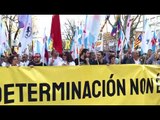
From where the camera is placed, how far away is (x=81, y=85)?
8695mm

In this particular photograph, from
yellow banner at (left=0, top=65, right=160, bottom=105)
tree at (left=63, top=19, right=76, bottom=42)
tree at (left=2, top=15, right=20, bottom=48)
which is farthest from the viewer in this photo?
tree at (left=63, top=19, right=76, bottom=42)

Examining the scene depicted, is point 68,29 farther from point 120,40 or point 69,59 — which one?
point 69,59

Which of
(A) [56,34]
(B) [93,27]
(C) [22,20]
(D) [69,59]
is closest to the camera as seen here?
(A) [56,34]

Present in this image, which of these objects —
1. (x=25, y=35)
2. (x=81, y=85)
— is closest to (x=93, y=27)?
(x=25, y=35)

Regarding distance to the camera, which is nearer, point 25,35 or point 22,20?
point 25,35

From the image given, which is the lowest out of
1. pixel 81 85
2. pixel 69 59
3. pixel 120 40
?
pixel 81 85

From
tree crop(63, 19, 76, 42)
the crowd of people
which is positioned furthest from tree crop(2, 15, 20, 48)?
the crowd of people

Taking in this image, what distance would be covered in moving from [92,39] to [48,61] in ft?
11.0

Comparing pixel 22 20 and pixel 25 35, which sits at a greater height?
pixel 22 20

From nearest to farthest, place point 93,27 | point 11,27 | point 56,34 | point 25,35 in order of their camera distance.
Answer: point 56,34, point 25,35, point 93,27, point 11,27

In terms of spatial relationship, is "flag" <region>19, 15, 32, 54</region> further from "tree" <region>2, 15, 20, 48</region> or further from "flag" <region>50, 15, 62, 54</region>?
"tree" <region>2, 15, 20, 48</region>

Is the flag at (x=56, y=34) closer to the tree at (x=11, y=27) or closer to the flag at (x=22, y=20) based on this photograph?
the flag at (x=22, y=20)

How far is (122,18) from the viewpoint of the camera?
16.9 meters

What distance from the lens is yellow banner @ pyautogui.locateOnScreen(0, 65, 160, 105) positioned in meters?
8.49
